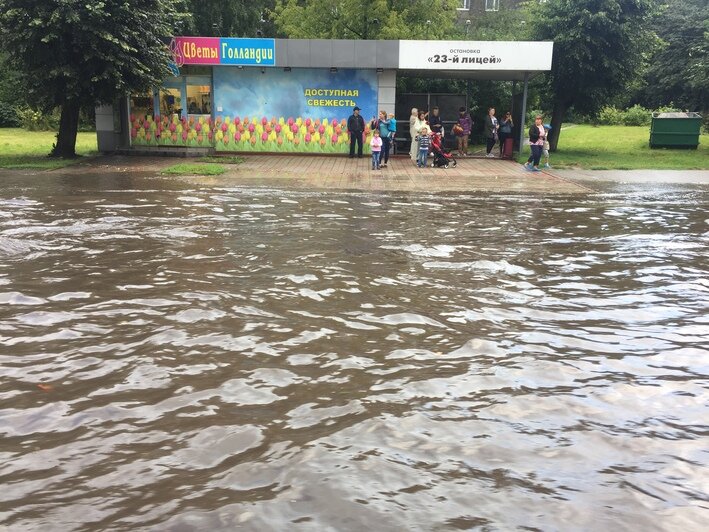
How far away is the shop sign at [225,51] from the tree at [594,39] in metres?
10.5

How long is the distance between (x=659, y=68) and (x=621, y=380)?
42.3m

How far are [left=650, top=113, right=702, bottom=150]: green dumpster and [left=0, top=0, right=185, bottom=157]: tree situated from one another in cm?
2059

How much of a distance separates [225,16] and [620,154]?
861 inches

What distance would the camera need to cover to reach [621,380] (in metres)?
5.21

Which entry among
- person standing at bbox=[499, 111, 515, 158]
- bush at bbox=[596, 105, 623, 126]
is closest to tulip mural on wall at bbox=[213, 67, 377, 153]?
person standing at bbox=[499, 111, 515, 158]

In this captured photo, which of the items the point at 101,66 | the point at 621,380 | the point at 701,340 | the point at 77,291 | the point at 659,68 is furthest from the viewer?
the point at 659,68

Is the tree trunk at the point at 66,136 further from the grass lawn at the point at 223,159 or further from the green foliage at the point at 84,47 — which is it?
the grass lawn at the point at 223,159

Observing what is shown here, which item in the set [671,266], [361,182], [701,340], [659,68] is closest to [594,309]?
[701,340]

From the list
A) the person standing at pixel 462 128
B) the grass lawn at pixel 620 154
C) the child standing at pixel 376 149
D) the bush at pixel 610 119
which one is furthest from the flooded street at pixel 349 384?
the bush at pixel 610 119

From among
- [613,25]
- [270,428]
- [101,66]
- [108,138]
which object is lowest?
[270,428]

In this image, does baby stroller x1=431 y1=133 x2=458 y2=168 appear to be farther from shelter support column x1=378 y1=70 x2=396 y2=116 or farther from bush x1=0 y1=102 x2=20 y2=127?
bush x1=0 y1=102 x2=20 y2=127

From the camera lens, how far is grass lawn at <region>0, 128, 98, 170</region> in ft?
65.9

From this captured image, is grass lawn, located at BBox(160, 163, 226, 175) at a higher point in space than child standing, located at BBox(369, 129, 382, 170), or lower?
lower

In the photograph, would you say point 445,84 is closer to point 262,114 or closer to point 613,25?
point 613,25
